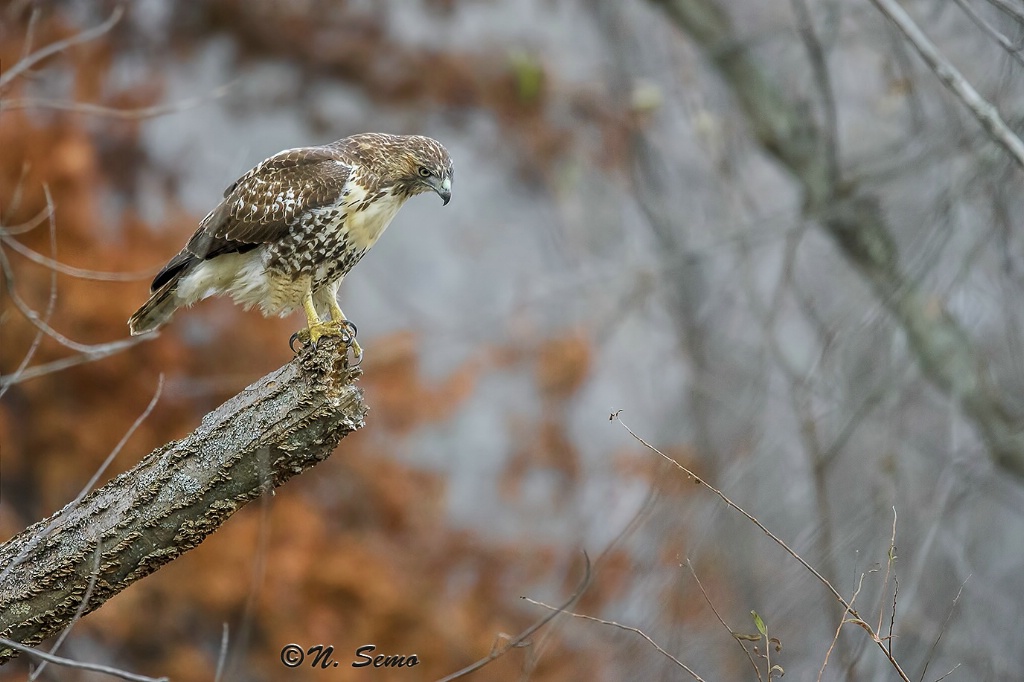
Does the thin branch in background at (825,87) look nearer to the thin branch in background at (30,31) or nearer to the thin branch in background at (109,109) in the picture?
the thin branch in background at (109,109)

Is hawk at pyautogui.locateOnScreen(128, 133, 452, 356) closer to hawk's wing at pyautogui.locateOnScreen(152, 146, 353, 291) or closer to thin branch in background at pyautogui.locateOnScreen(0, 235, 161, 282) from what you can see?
hawk's wing at pyautogui.locateOnScreen(152, 146, 353, 291)

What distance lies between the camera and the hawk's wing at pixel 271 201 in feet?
11.6

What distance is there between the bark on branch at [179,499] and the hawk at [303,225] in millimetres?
601

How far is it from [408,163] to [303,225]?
46 centimetres

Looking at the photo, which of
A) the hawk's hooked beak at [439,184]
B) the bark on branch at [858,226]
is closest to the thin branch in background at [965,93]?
the hawk's hooked beak at [439,184]

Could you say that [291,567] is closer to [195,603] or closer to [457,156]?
[195,603]

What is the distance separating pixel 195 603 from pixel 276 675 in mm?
625

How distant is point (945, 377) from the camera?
539 cm

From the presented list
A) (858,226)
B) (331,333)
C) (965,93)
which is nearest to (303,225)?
(331,333)

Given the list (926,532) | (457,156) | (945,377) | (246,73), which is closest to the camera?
(926,532)

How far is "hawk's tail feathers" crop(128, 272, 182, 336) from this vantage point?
3783mm

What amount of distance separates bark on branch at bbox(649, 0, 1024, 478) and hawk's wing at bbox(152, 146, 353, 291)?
2.63 metres

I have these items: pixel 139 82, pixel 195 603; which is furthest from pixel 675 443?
pixel 139 82

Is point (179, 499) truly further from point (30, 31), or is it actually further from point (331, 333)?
point (30, 31)
